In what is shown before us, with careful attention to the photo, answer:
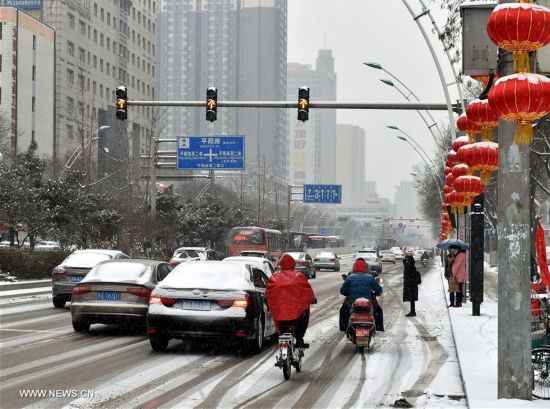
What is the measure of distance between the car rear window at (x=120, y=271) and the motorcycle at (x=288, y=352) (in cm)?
562

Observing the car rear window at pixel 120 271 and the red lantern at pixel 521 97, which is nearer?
the red lantern at pixel 521 97

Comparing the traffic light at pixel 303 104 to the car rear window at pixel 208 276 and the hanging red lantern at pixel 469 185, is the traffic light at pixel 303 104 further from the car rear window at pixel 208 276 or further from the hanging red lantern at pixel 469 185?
the car rear window at pixel 208 276

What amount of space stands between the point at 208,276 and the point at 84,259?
943 centimetres

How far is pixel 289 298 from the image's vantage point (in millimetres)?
11562

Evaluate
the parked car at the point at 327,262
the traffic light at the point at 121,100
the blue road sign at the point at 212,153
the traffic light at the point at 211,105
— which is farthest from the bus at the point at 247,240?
the traffic light at the point at 211,105

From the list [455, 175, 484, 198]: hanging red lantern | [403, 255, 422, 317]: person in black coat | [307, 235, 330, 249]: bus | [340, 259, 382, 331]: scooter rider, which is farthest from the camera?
[307, 235, 330, 249]: bus

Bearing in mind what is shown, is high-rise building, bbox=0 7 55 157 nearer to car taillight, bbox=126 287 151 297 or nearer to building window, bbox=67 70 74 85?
building window, bbox=67 70 74 85

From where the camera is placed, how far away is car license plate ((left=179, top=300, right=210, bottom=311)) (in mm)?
13359

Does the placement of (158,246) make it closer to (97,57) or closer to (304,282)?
(304,282)

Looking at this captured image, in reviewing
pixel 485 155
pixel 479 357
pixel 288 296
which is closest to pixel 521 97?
pixel 288 296

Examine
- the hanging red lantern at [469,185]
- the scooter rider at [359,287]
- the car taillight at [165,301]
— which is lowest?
the car taillight at [165,301]

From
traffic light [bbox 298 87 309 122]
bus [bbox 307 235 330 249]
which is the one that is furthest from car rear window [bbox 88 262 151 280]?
bus [bbox 307 235 330 249]

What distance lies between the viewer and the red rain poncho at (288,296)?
11539 millimetres

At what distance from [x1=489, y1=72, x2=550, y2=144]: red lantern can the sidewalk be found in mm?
2954
